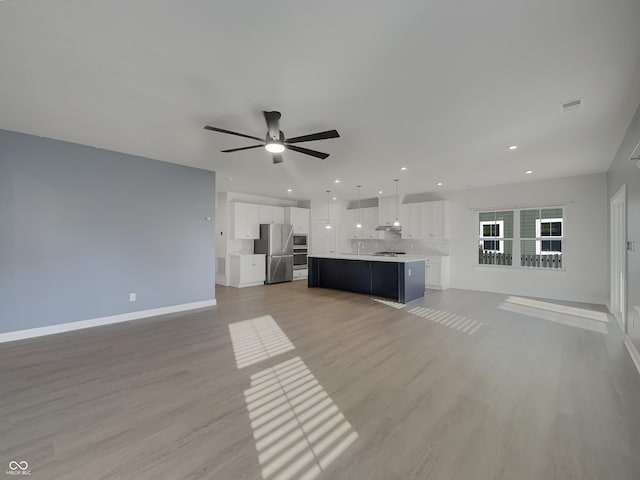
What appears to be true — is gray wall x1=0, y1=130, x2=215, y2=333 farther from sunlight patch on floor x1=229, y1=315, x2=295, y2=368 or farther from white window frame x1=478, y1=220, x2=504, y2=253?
white window frame x1=478, y1=220, x2=504, y2=253

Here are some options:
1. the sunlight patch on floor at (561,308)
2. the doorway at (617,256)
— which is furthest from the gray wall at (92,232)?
the doorway at (617,256)

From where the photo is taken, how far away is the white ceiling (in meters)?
1.73

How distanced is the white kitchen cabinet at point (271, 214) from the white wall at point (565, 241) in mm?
5015

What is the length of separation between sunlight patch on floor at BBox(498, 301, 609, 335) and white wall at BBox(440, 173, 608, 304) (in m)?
1.34

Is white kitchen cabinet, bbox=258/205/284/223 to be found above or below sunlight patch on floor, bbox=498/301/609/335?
above

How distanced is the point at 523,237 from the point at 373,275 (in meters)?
3.66

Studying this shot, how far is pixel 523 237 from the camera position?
6.54 meters

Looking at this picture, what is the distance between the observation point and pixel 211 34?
74.7 inches

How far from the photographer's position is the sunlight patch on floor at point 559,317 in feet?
13.5

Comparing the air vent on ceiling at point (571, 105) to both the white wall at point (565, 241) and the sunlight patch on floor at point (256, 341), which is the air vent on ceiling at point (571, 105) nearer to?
the sunlight patch on floor at point (256, 341)

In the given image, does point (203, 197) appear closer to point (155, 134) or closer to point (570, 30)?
point (155, 134)

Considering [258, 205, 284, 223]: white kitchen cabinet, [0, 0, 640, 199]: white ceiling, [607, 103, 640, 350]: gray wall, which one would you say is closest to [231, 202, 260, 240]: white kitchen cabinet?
[258, 205, 284, 223]: white kitchen cabinet

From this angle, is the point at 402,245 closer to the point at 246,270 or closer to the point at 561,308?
the point at 561,308

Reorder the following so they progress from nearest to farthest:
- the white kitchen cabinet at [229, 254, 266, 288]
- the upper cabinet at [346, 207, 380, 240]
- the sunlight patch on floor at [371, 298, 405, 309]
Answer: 1. the sunlight patch on floor at [371, 298, 405, 309]
2. the white kitchen cabinet at [229, 254, 266, 288]
3. the upper cabinet at [346, 207, 380, 240]
